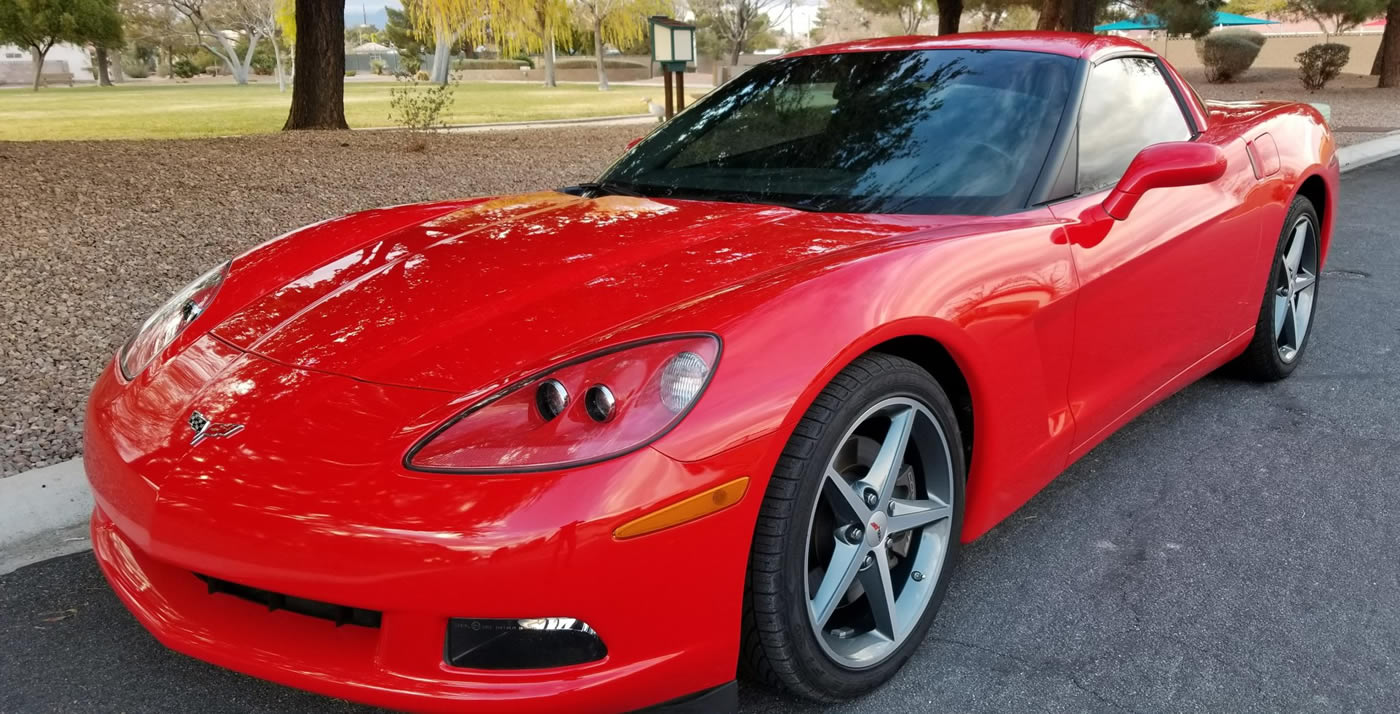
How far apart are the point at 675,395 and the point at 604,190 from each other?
159cm

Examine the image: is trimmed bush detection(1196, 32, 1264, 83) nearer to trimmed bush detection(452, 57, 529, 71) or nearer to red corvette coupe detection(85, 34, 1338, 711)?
red corvette coupe detection(85, 34, 1338, 711)

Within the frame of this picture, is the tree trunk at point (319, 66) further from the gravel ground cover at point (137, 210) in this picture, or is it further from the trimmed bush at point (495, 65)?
the trimmed bush at point (495, 65)

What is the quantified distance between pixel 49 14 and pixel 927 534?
5071 cm

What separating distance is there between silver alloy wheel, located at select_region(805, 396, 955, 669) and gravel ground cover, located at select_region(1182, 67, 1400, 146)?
13.2m

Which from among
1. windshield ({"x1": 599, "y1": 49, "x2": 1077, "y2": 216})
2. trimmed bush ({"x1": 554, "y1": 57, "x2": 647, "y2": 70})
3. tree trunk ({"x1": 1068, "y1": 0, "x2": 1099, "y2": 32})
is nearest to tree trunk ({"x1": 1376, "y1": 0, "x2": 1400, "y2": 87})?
tree trunk ({"x1": 1068, "y1": 0, "x2": 1099, "y2": 32})

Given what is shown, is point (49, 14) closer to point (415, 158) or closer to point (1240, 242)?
point (415, 158)

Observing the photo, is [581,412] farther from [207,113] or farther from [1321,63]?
[207,113]

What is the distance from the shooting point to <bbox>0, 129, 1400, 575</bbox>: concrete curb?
2.81 metres

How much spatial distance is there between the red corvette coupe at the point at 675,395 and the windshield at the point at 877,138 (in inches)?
0.5

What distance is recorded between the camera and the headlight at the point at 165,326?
7.70ft

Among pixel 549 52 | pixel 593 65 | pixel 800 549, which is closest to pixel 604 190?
pixel 800 549

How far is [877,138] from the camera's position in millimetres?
2867

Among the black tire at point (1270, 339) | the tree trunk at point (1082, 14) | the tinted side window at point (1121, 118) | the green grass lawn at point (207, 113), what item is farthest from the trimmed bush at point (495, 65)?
the tinted side window at point (1121, 118)

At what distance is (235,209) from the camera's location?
278 inches
